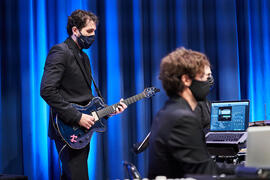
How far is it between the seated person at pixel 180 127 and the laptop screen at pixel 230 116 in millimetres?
1058

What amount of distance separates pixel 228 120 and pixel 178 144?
1410mm

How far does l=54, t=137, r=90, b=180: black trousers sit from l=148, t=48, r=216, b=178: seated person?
1115 millimetres

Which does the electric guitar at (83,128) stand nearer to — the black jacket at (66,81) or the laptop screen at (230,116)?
the black jacket at (66,81)

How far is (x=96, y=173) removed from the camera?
3.92 m

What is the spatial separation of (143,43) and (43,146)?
5.27ft

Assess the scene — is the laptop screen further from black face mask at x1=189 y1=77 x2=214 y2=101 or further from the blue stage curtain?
black face mask at x1=189 y1=77 x2=214 y2=101

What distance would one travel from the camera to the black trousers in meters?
2.81

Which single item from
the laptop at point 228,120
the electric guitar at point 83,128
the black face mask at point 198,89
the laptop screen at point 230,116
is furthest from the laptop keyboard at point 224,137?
the electric guitar at point 83,128

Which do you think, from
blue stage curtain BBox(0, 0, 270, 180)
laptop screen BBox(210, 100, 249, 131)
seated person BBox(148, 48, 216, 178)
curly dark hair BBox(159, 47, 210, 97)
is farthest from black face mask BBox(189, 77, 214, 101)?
blue stage curtain BBox(0, 0, 270, 180)

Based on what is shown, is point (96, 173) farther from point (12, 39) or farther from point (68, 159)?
point (12, 39)

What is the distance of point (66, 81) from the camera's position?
2930mm

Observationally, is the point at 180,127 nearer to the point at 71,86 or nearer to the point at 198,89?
the point at 198,89

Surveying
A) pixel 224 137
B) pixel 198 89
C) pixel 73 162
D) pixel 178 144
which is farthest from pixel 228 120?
pixel 178 144

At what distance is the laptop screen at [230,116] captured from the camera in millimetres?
2914
